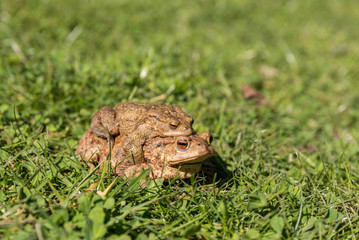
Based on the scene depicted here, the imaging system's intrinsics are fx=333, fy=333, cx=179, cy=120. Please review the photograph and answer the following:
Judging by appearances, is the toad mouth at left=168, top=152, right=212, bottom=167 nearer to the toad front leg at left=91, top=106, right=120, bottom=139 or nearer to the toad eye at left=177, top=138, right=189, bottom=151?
the toad eye at left=177, top=138, right=189, bottom=151

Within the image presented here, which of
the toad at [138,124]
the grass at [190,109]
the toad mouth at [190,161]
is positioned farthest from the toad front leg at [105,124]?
the toad mouth at [190,161]

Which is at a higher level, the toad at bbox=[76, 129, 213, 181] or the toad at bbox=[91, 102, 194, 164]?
the toad at bbox=[91, 102, 194, 164]

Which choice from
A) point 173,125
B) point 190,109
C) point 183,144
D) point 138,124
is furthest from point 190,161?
point 190,109

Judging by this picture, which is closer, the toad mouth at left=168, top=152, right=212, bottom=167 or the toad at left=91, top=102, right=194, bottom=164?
the toad mouth at left=168, top=152, right=212, bottom=167

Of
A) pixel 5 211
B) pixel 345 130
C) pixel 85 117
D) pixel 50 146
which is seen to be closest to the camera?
pixel 5 211

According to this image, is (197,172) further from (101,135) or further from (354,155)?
(354,155)

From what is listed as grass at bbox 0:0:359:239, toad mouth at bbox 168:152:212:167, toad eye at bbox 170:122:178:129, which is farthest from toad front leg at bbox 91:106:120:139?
toad mouth at bbox 168:152:212:167

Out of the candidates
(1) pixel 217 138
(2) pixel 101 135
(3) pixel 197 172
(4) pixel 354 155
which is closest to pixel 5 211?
(2) pixel 101 135

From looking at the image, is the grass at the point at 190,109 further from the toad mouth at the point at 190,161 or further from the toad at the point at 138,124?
the toad at the point at 138,124
